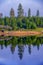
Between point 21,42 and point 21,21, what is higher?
point 21,21

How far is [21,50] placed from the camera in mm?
3977

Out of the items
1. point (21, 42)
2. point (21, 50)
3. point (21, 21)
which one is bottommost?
point (21, 50)

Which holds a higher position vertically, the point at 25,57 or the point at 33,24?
the point at 33,24

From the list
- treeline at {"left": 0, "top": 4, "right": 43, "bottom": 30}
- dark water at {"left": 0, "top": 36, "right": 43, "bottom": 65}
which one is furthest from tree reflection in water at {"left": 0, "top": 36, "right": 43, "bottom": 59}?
treeline at {"left": 0, "top": 4, "right": 43, "bottom": 30}

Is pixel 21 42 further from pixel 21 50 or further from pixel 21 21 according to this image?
pixel 21 21

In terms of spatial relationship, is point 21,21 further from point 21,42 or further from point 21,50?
point 21,50

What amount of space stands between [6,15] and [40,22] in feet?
1.59

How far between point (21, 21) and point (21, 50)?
40 centimetres

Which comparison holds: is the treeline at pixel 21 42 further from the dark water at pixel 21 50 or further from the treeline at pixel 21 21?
the treeline at pixel 21 21

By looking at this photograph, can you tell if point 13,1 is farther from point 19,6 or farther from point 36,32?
point 36,32

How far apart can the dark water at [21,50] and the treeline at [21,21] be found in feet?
0.54

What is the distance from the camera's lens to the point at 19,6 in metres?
3.94

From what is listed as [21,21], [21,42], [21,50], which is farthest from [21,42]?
[21,21]

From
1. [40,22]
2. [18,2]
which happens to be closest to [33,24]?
[40,22]
